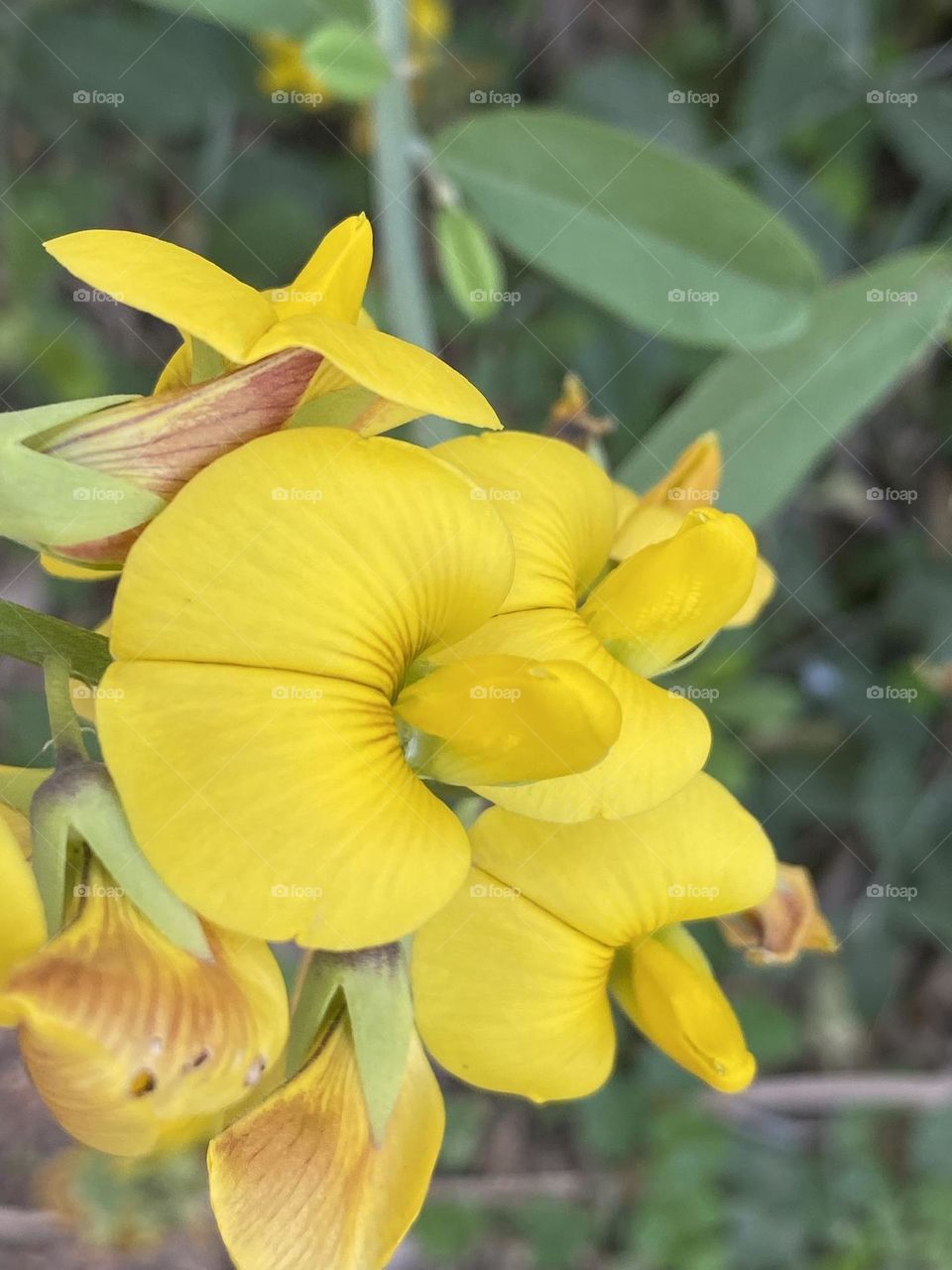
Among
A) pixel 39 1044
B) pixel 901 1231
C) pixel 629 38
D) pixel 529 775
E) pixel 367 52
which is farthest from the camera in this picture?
pixel 629 38

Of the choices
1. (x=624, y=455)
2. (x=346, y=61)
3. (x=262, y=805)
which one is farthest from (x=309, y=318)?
(x=624, y=455)

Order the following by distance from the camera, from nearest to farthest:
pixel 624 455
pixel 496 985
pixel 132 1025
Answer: pixel 132 1025 → pixel 496 985 → pixel 624 455

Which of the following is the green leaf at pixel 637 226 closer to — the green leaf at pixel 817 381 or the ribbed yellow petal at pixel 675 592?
the green leaf at pixel 817 381

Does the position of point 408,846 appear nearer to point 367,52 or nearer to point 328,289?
point 328,289

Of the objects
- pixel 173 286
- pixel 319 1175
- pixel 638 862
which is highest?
pixel 173 286

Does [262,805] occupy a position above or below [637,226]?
below

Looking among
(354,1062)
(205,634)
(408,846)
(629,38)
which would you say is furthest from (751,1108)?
(629,38)

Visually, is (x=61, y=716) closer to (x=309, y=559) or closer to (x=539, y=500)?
(x=309, y=559)
